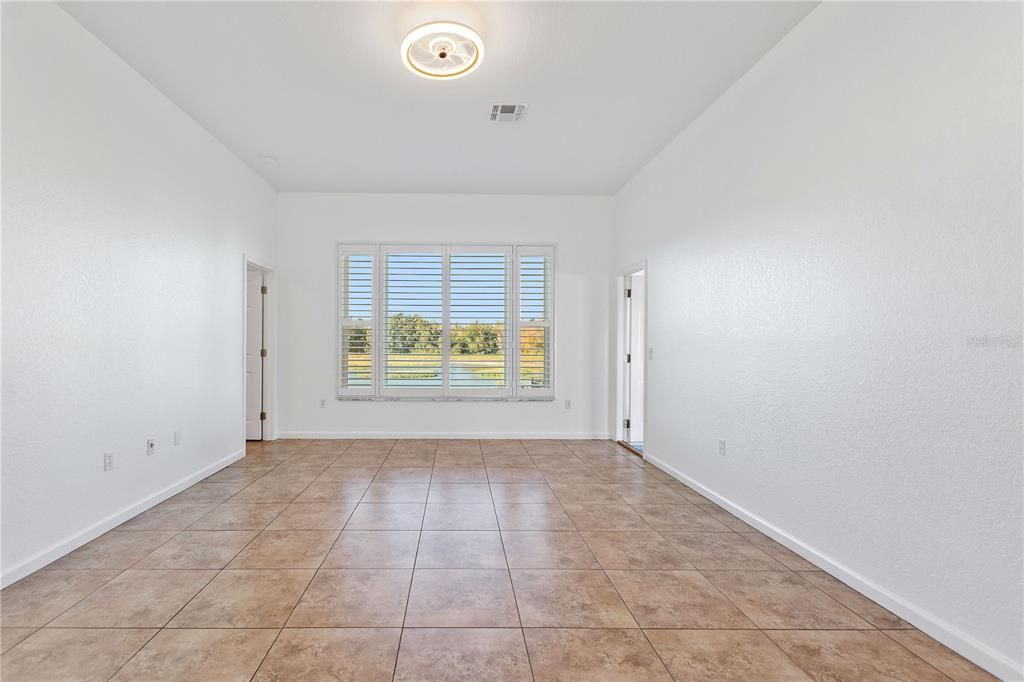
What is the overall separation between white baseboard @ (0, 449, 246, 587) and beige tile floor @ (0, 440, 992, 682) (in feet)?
0.19

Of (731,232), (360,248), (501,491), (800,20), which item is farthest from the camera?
(360,248)

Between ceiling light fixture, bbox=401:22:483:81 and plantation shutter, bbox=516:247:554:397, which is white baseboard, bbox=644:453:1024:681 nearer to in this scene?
plantation shutter, bbox=516:247:554:397

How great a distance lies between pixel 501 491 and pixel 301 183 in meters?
4.05

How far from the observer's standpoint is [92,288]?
2752 millimetres

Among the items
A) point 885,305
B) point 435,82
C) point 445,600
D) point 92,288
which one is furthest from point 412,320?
point 885,305

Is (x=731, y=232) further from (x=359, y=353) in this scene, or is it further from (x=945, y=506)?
(x=359, y=353)

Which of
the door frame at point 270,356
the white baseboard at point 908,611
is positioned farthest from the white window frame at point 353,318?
the white baseboard at point 908,611

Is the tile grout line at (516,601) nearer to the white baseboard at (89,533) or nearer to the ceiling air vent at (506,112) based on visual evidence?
the white baseboard at (89,533)

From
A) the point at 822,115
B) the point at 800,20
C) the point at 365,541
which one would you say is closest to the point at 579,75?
the point at 800,20

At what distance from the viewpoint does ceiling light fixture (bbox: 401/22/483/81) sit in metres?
2.55

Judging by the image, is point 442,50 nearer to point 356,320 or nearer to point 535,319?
point 535,319

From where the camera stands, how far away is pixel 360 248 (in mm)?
5691

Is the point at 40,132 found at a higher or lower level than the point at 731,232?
higher

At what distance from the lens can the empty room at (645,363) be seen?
1.75 metres
